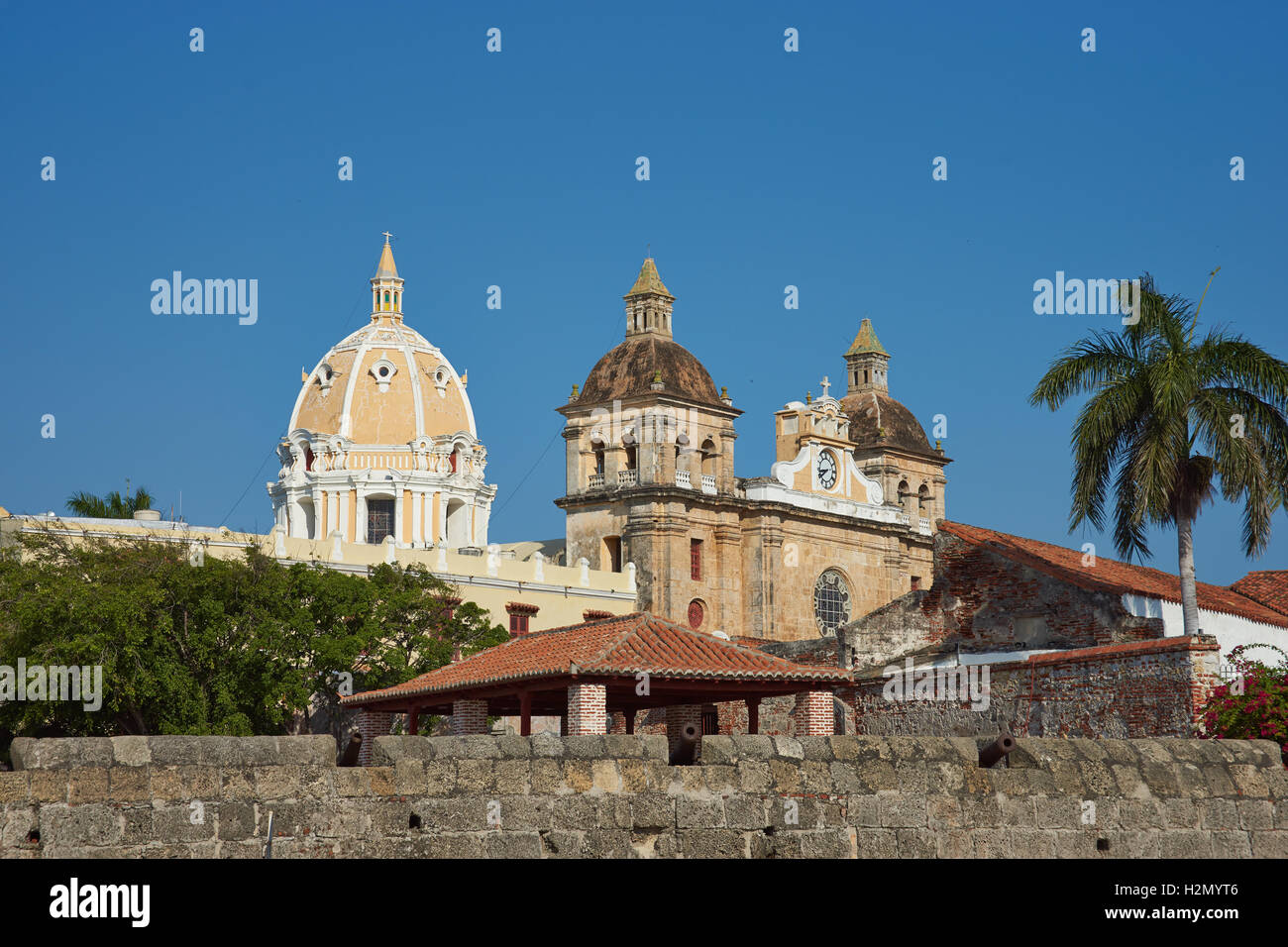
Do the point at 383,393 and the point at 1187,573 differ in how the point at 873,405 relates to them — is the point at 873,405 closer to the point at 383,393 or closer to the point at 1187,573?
the point at 383,393

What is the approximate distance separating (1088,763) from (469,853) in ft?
14.3

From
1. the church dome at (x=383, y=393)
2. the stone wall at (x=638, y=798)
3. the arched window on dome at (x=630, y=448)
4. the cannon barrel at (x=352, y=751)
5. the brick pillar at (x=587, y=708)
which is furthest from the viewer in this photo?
the church dome at (x=383, y=393)

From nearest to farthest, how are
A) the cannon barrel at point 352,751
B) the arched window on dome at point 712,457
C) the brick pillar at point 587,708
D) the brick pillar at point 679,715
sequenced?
the cannon barrel at point 352,751
the brick pillar at point 587,708
the brick pillar at point 679,715
the arched window on dome at point 712,457

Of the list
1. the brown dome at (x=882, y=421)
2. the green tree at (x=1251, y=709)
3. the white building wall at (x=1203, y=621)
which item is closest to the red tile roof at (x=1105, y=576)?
the white building wall at (x=1203, y=621)

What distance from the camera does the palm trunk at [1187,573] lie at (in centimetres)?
2197

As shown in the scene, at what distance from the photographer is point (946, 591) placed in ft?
89.1

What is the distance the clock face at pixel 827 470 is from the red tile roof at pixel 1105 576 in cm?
2864

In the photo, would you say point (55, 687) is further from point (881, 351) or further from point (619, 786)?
point (881, 351)

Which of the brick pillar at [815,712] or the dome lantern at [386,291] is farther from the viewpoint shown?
the dome lantern at [386,291]

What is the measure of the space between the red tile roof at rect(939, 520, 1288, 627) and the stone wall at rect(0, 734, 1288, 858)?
13.4 meters

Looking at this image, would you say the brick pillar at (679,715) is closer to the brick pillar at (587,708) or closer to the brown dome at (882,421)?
the brick pillar at (587,708)

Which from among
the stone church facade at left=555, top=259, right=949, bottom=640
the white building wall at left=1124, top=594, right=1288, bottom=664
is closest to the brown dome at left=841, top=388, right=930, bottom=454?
the stone church facade at left=555, top=259, right=949, bottom=640

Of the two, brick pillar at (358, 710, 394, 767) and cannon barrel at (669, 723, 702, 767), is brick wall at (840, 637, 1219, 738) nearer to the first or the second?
brick pillar at (358, 710, 394, 767)
